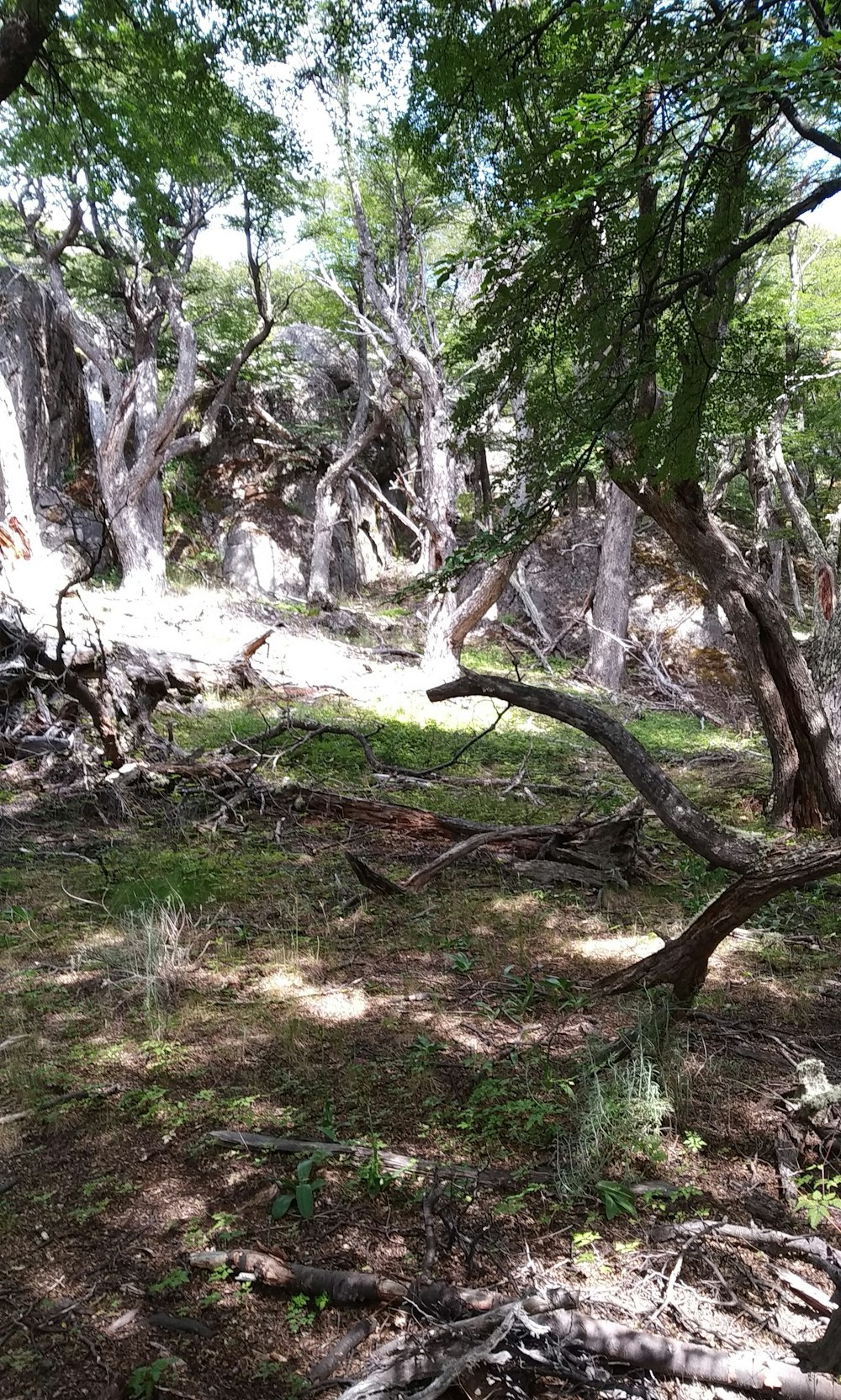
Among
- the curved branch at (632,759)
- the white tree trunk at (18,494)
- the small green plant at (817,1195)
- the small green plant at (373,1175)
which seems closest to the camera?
the small green plant at (817,1195)

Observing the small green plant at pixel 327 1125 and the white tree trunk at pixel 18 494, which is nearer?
the small green plant at pixel 327 1125

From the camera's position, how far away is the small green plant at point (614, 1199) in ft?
7.64

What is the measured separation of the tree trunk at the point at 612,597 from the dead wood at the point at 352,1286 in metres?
→ 13.3

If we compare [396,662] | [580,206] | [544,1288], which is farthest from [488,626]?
[544,1288]

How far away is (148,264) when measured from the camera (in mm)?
14445

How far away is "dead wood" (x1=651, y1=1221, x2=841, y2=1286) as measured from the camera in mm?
2080

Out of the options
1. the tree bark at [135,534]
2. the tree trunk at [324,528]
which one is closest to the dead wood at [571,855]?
the tree bark at [135,534]

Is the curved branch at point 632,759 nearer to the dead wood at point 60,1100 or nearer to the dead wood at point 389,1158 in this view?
the dead wood at point 389,1158

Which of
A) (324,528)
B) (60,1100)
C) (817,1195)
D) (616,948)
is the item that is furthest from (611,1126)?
(324,528)

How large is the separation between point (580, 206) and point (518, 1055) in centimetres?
361

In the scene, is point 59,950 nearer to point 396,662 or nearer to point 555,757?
point 555,757

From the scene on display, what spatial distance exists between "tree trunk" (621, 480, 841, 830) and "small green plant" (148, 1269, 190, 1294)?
5677 millimetres

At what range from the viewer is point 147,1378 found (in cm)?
178

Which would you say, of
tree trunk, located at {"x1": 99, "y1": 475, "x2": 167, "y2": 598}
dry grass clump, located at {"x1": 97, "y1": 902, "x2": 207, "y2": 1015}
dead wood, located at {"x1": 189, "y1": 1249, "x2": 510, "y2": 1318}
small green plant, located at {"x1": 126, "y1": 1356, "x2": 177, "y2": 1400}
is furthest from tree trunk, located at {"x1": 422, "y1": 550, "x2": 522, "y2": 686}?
small green plant, located at {"x1": 126, "y1": 1356, "x2": 177, "y2": 1400}
